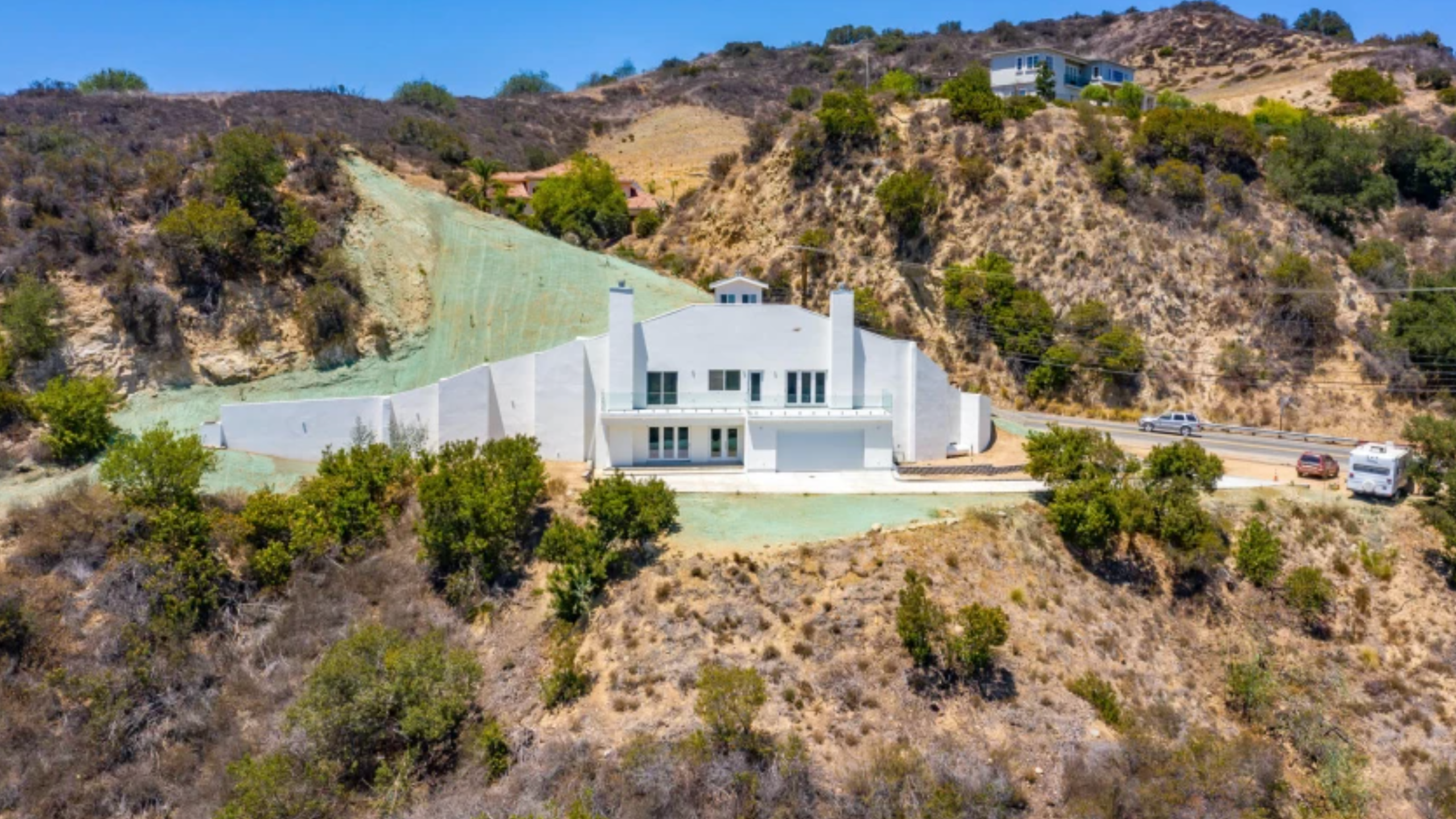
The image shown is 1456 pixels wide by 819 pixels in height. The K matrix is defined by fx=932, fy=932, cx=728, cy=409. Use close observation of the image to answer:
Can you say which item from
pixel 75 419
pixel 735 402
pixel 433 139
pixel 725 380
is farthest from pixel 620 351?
pixel 433 139

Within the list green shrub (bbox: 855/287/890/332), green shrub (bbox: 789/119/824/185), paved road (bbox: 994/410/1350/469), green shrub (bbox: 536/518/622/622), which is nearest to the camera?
green shrub (bbox: 536/518/622/622)

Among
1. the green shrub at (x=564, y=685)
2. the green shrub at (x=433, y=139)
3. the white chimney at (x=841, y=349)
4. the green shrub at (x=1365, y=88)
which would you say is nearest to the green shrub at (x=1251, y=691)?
the white chimney at (x=841, y=349)

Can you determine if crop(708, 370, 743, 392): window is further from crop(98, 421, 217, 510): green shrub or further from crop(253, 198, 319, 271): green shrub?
crop(253, 198, 319, 271): green shrub

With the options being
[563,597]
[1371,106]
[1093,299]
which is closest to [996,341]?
[1093,299]

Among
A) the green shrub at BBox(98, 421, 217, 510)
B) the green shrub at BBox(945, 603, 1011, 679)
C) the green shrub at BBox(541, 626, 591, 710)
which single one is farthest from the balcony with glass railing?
the green shrub at BBox(98, 421, 217, 510)

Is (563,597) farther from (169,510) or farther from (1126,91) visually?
(1126,91)

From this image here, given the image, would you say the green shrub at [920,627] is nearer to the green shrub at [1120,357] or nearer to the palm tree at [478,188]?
the green shrub at [1120,357]
